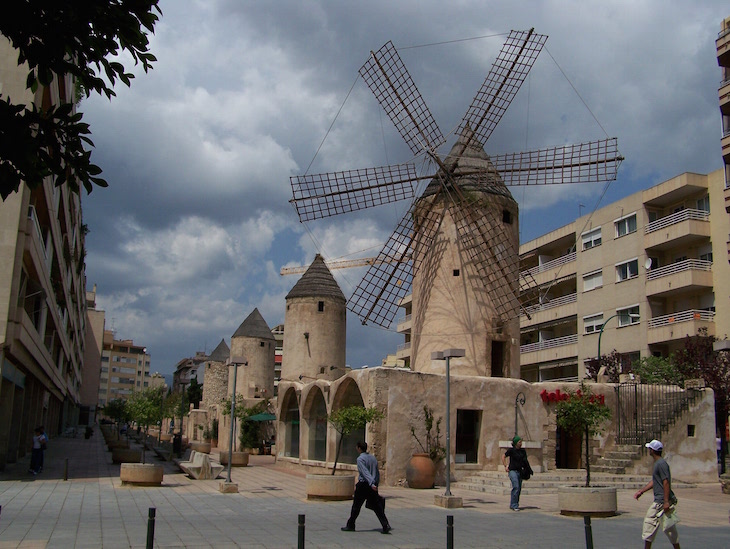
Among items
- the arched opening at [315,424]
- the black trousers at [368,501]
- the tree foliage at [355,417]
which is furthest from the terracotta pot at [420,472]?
the black trousers at [368,501]

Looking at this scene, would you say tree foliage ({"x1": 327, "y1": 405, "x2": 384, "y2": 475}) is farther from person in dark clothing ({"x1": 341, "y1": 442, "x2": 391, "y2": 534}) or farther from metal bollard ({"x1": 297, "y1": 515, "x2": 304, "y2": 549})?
metal bollard ({"x1": 297, "y1": 515, "x2": 304, "y2": 549})

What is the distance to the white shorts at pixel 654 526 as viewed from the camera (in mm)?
7863

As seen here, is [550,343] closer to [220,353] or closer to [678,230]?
[678,230]

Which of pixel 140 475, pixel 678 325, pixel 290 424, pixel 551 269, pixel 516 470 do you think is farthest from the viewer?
pixel 551 269

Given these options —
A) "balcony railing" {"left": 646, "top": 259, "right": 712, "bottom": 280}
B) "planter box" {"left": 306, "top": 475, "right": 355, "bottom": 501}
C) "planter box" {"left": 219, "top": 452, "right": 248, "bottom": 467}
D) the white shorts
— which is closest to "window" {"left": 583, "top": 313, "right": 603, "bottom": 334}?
"balcony railing" {"left": 646, "top": 259, "right": 712, "bottom": 280}

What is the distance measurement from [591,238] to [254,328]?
19287mm

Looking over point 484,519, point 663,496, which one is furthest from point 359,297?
point 663,496

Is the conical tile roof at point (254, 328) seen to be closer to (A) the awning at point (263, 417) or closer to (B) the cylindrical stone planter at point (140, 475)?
(A) the awning at point (263, 417)

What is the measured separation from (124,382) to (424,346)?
10685 centimetres

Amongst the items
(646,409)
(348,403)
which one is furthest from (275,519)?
(646,409)

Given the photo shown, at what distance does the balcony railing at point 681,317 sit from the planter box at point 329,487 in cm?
2233

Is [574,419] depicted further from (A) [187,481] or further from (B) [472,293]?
(A) [187,481]

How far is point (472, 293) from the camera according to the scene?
2147 cm

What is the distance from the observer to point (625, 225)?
36094 millimetres
